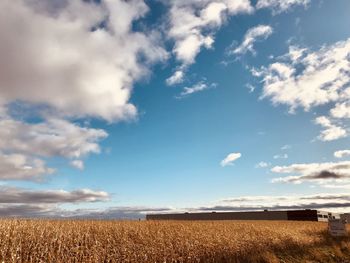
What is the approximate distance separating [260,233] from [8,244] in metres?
17.8

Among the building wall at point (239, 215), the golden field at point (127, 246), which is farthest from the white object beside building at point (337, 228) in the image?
the building wall at point (239, 215)

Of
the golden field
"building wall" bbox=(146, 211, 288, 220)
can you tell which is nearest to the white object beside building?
the golden field

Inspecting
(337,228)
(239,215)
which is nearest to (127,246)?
(337,228)

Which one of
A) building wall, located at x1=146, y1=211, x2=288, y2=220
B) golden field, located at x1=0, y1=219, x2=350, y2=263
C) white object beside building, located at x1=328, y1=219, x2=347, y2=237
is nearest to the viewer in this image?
golden field, located at x1=0, y1=219, x2=350, y2=263

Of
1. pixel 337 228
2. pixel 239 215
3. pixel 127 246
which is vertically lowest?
pixel 127 246

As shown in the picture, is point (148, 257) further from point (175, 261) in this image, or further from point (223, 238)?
point (223, 238)

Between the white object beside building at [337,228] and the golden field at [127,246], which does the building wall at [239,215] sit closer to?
the white object beside building at [337,228]

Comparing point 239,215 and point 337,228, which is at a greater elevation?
point 239,215

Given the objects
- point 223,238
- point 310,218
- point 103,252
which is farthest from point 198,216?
point 103,252

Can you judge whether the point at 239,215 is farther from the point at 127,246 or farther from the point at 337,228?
the point at 127,246

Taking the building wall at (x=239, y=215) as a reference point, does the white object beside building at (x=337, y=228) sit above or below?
below

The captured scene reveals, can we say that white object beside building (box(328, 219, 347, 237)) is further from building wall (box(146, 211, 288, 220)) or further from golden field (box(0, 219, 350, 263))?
building wall (box(146, 211, 288, 220))

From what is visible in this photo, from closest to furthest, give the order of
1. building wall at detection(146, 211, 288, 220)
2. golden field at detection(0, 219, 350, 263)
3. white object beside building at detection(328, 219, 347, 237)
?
golden field at detection(0, 219, 350, 263) < white object beside building at detection(328, 219, 347, 237) < building wall at detection(146, 211, 288, 220)

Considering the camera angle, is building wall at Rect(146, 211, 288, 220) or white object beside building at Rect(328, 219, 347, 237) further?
building wall at Rect(146, 211, 288, 220)
